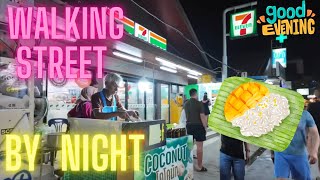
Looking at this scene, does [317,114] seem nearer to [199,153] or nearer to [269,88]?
[199,153]

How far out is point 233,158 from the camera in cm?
477

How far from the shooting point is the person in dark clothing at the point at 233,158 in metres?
4.73

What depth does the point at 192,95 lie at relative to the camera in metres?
8.00

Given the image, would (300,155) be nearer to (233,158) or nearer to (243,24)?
(233,158)

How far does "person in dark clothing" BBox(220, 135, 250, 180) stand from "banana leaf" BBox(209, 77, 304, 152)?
2.08m

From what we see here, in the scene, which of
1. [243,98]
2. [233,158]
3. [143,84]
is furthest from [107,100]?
[143,84]

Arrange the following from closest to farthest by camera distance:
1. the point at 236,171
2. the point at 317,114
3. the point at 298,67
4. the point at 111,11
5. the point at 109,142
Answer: the point at 109,142, the point at 236,171, the point at 111,11, the point at 317,114, the point at 298,67

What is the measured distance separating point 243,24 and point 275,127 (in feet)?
42.7

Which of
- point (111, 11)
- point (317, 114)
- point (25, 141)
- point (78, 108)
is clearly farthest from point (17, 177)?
point (317, 114)

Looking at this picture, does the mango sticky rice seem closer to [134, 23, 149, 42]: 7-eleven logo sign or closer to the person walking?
the person walking

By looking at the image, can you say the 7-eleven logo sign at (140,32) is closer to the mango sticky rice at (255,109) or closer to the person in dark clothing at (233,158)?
the person in dark clothing at (233,158)

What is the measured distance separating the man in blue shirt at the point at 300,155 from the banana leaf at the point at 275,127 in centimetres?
214

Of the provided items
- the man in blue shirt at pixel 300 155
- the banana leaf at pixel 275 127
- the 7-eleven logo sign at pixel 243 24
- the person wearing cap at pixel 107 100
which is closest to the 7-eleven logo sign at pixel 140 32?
the 7-eleven logo sign at pixel 243 24

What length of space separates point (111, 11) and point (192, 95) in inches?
120
